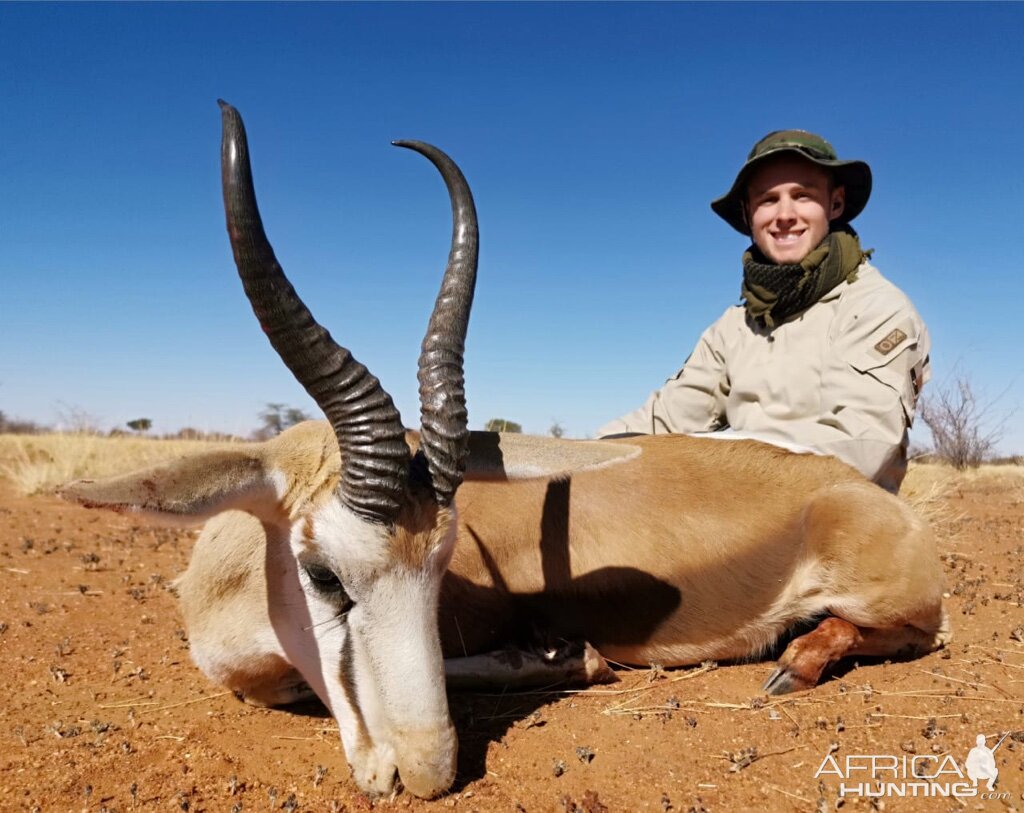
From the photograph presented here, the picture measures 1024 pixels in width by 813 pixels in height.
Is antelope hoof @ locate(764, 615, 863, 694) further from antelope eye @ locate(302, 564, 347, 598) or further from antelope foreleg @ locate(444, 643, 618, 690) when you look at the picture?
antelope eye @ locate(302, 564, 347, 598)

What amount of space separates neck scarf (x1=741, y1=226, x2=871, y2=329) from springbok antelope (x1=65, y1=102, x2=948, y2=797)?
4.96 feet

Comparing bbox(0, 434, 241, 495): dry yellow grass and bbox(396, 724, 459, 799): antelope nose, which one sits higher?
bbox(0, 434, 241, 495): dry yellow grass

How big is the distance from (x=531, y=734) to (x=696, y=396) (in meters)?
3.57

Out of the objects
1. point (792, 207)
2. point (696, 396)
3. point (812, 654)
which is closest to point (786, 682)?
→ point (812, 654)

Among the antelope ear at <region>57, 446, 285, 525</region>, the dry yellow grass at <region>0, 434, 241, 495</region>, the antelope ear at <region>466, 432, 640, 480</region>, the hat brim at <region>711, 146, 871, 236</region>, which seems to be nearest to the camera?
the antelope ear at <region>57, 446, 285, 525</region>

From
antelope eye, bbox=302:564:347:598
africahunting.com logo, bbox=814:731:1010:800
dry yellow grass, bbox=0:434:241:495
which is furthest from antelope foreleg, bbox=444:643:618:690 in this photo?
dry yellow grass, bbox=0:434:241:495

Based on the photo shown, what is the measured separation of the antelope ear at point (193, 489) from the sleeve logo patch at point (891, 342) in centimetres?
385

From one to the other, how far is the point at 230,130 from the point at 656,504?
2838 millimetres

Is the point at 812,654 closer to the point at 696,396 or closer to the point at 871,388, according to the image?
the point at 871,388

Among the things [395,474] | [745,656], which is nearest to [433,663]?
[395,474]

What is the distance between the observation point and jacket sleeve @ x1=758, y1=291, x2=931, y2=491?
4.69m

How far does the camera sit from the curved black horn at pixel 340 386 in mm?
2625

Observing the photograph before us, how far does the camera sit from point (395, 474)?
281 cm

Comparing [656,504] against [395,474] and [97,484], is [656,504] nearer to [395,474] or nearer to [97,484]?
[395,474]
